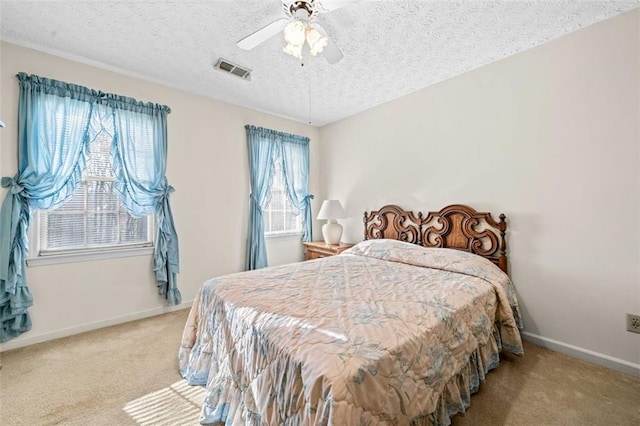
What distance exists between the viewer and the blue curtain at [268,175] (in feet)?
12.0

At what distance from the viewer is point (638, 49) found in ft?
6.10

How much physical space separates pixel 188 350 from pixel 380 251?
6.30 feet

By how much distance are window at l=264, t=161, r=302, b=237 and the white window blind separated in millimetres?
1654

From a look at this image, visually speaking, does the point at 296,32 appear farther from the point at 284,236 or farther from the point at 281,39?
the point at 284,236

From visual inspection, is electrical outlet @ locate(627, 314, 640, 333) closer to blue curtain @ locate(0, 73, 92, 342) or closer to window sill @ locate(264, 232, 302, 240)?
window sill @ locate(264, 232, 302, 240)

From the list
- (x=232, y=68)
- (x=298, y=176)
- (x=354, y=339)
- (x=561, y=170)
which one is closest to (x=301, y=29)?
(x=232, y=68)

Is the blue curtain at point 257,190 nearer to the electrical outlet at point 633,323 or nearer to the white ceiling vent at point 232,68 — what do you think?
the white ceiling vent at point 232,68

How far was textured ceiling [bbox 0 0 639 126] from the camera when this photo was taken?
6.17 ft

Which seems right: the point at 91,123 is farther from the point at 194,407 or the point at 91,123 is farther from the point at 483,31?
the point at 483,31

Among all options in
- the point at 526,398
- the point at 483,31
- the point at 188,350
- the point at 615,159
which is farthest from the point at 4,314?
the point at 615,159

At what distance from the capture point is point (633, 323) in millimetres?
1873

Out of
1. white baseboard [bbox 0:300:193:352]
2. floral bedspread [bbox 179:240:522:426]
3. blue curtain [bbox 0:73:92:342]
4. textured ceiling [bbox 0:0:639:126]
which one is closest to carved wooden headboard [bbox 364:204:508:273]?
floral bedspread [bbox 179:240:522:426]

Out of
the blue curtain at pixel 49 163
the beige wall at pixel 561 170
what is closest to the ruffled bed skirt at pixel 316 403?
the beige wall at pixel 561 170

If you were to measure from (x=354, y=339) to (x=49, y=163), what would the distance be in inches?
116
